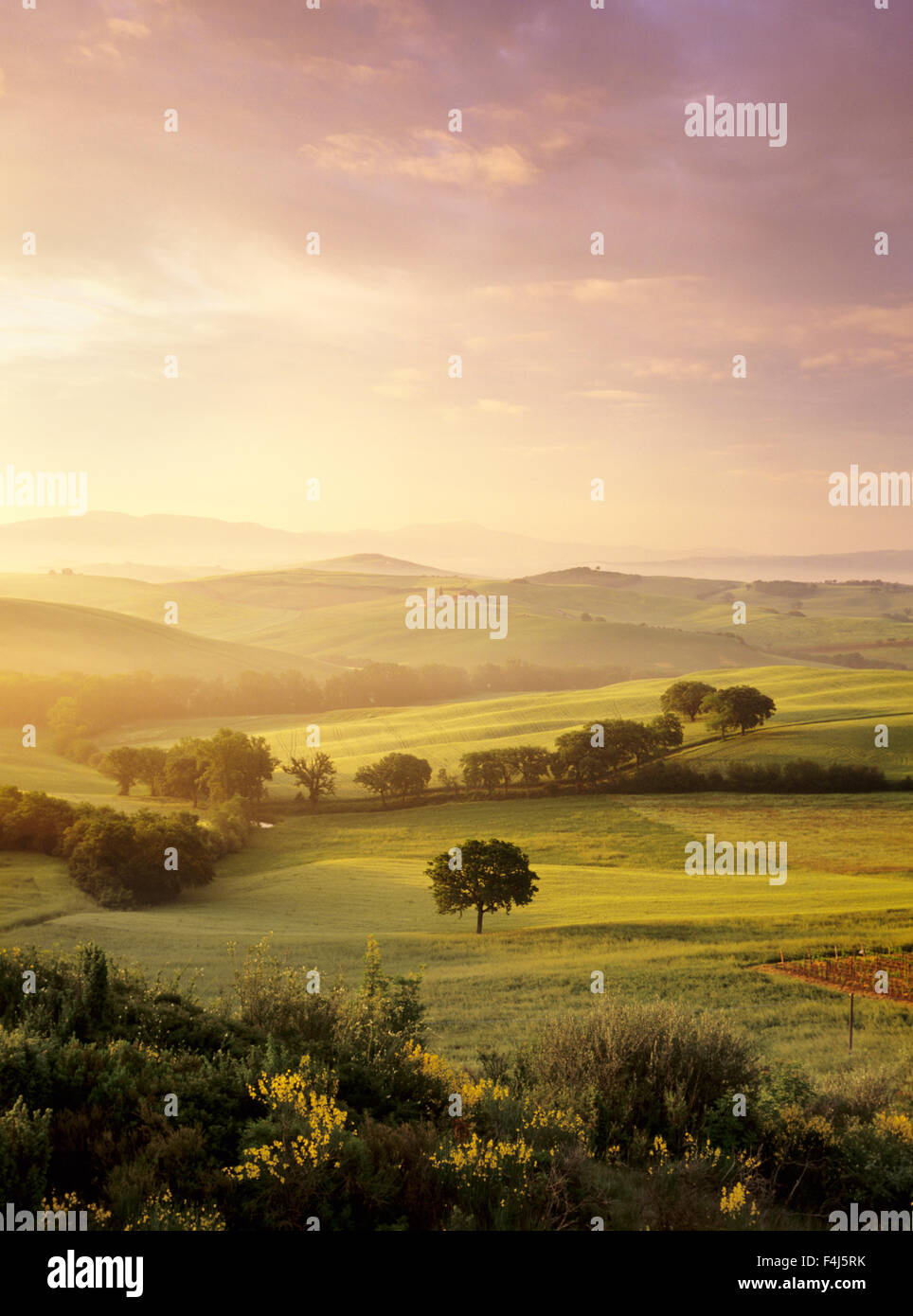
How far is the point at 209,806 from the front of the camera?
68.2 meters

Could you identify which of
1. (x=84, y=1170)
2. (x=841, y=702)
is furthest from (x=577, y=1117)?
(x=841, y=702)

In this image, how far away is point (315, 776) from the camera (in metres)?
74.4

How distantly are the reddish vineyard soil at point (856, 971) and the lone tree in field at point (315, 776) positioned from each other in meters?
52.4

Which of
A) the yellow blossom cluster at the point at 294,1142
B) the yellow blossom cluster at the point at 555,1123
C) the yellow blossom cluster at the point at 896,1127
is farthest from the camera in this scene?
the yellow blossom cluster at the point at 896,1127

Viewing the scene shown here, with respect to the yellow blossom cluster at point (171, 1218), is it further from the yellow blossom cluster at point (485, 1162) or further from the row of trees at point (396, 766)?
the row of trees at point (396, 766)

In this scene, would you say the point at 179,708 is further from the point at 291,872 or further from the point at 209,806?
the point at 291,872

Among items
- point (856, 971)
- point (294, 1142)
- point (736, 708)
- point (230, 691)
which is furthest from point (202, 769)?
point (294, 1142)

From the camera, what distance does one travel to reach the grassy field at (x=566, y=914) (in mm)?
21266

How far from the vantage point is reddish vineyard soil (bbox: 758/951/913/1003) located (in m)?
23.1

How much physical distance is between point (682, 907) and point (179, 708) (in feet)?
324
